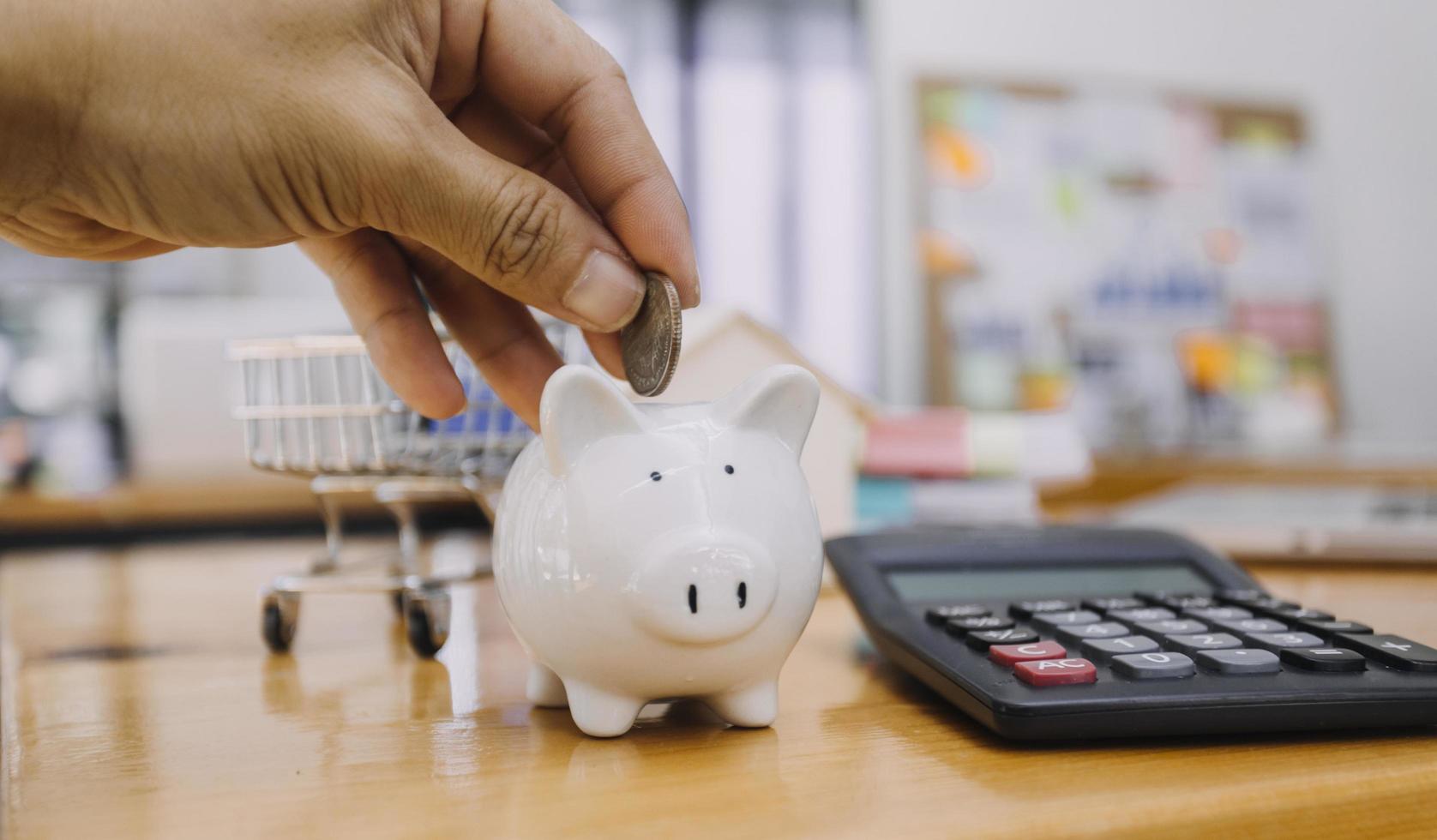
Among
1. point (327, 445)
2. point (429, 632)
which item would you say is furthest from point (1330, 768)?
point (327, 445)

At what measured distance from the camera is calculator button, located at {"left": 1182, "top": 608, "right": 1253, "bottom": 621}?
0.40m

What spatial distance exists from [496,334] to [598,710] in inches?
9.9

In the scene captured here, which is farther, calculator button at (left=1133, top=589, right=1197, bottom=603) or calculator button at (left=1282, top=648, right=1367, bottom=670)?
calculator button at (left=1133, top=589, right=1197, bottom=603)

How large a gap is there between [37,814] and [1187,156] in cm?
245

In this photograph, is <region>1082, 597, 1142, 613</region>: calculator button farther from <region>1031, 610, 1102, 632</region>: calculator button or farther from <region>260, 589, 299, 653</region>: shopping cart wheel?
<region>260, 589, 299, 653</region>: shopping cart wheel

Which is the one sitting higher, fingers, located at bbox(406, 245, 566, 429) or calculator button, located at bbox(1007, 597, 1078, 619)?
fingers, located at bbox(406, 245, 566, 429)

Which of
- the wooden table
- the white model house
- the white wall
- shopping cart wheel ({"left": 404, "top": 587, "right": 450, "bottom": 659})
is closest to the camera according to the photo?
the wooden table

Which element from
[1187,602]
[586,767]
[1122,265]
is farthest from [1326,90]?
[586,767]

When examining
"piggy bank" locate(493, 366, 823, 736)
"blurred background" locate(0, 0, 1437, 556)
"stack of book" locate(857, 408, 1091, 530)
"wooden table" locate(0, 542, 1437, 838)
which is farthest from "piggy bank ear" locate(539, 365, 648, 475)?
"blurred background" locate(0, 0, 1437, 556)

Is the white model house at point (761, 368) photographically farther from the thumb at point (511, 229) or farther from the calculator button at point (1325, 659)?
the calculator button at point (1325, 659)

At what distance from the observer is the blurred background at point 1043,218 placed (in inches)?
83.7

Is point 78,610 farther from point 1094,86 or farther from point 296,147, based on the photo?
point 1094,86

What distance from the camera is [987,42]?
2.25 metres

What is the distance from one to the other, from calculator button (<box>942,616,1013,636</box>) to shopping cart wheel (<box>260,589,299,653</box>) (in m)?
0.34
